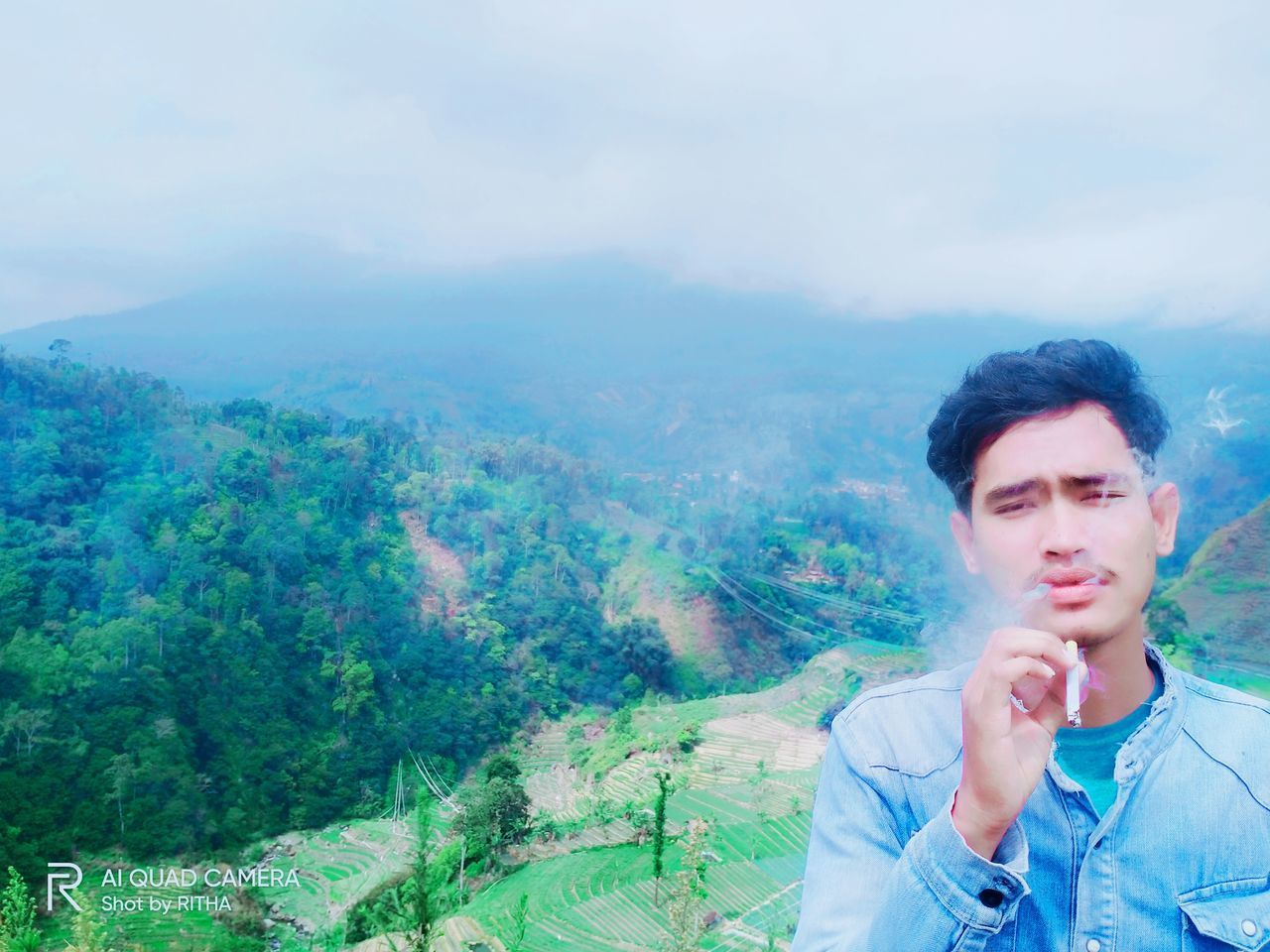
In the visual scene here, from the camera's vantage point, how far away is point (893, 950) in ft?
3.54

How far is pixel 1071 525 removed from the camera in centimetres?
130

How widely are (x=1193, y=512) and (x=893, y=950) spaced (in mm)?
6297

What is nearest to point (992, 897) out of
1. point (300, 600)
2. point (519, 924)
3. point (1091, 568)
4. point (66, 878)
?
point (1091, 568)

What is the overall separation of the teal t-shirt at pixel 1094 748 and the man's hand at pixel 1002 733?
1.16 ft

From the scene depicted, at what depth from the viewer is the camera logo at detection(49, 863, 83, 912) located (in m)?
4.07

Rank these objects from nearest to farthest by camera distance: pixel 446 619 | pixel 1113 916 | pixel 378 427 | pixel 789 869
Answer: pixel 1113 916, pixel 789 869, pixel 446 619, pixel 378 427

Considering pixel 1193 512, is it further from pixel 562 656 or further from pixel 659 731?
pixel 562 656

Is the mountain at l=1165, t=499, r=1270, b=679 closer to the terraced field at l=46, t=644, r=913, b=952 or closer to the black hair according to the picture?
the terraced field at l=46, t=644, r=913, b=952

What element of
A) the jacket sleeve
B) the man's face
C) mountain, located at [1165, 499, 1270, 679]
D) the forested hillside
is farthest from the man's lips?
mountain, located at [1165, 499, 1270, 679]

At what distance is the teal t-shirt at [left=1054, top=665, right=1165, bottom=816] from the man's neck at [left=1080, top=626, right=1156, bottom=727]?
0.01 metres

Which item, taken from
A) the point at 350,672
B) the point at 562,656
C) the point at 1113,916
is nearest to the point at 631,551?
the point at 562,656

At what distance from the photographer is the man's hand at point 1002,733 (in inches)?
40.0

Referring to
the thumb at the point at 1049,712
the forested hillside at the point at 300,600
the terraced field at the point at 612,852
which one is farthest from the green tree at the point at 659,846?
the thumb at the point at 1049,712

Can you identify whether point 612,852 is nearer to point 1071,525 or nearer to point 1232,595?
point 1071,525
